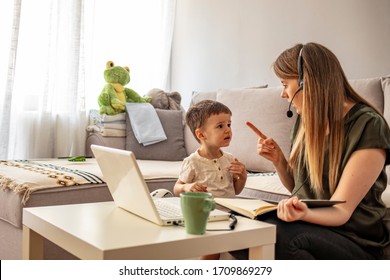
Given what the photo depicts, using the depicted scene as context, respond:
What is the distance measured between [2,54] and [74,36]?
48 centimetres

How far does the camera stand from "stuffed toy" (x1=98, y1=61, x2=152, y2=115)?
3199 millimetres

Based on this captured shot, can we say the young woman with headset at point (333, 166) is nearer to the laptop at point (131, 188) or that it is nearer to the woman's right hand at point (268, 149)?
the woman's right hand at point (268, 149)

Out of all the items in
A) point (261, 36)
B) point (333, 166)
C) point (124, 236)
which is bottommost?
point (124, 236)

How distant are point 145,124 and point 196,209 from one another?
214 centimetres

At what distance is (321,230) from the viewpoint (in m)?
1.30

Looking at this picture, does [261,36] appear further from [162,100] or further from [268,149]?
[268,149]

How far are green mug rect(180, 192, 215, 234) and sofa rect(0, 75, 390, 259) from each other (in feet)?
2.16

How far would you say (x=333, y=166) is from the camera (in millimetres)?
1367

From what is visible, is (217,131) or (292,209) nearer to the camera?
(292,209)

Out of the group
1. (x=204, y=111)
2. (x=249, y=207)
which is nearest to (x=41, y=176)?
(x=204, y=111)

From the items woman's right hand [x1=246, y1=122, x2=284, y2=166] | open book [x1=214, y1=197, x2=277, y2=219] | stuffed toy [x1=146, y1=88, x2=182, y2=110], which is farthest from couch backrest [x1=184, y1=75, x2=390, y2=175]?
open book [x1=214, y1=197, x2=277, y2=219]

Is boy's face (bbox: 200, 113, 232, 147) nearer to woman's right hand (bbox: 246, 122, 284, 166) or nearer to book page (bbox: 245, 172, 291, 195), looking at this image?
woman's right hand (bbox: 246, 122, 284, 166)
